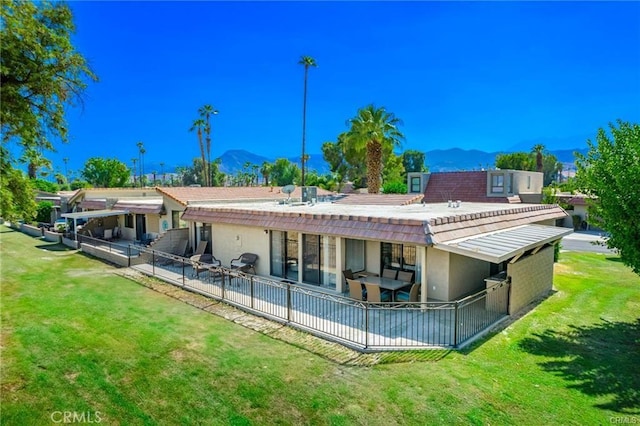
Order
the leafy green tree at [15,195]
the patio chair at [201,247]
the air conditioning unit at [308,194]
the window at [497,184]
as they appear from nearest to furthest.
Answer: the leafy green tree at [15,195] < the patio chair at [201,247] < the air conditioning unit at [308,194] < the window at [497,184]

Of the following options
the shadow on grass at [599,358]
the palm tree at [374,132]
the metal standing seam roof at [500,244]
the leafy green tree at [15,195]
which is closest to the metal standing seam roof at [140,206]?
the palm tree at [374,132]

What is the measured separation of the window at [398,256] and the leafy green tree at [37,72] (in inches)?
415

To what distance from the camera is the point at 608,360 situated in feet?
30.1

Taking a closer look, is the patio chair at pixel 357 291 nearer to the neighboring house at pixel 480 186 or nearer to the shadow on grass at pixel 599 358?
the shadow on grass at pixel 599 358

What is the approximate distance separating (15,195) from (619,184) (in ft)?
45.3

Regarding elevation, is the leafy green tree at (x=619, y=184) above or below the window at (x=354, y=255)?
above

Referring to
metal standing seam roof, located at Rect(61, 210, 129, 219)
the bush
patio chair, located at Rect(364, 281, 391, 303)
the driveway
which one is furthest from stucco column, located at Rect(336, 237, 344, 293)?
the bush

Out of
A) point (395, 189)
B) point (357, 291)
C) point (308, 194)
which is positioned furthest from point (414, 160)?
point (357, 291)

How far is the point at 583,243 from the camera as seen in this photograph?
3034 centimetres

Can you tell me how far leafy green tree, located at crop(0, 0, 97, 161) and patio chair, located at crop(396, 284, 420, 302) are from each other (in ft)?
33.7

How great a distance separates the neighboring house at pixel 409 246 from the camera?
12.3 metres

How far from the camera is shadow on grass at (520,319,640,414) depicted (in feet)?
24.9

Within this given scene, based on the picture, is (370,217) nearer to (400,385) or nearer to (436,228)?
(436,228)

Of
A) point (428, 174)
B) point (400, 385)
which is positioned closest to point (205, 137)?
point (428, 174)
